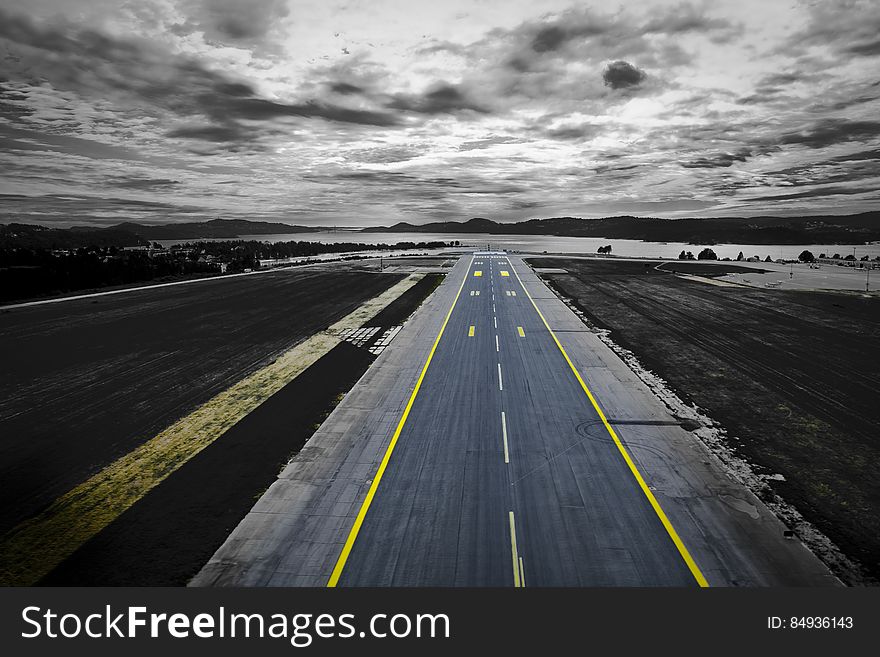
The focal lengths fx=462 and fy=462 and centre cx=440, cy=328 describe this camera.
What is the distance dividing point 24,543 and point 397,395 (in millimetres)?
13230

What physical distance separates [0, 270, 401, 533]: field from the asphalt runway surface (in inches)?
405

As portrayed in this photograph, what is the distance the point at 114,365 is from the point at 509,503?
25.0 meters

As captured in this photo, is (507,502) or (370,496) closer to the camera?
(507,502)

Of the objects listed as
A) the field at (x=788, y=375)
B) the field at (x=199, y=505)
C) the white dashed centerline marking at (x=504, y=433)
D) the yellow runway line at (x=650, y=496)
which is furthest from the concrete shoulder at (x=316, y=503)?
the field at (x=788, y=375)

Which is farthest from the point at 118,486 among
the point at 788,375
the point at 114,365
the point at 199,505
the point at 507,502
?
the point at 788,375

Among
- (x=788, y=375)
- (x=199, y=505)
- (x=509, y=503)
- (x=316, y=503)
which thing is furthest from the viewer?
(x=788, y=375)

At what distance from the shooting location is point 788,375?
2452cm

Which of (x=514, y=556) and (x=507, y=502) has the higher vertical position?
(x=507, y=502)

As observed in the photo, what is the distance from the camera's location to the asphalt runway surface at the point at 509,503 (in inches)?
405

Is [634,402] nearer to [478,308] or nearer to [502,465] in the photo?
[502,465]

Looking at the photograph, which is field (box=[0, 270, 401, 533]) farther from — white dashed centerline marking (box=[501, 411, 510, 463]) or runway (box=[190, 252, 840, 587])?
white dashed centerline marking (box=[501, 411, 510, 463])

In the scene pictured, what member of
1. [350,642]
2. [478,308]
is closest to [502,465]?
[350,642]

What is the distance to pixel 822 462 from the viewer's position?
15.5 meters

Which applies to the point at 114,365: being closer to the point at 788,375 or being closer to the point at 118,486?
the point at 118,486
